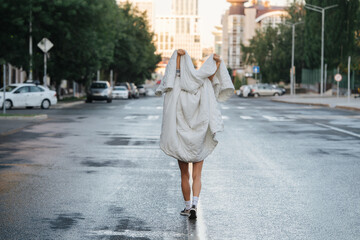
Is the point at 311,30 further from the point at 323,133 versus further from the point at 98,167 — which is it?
the point at 98,167

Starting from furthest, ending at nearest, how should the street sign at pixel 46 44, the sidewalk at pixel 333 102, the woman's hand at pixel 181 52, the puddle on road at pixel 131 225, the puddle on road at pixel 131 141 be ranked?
the sidewalk at pixel 333 102 < the street sign at pixel 46 44 < the puddle on road at pixel 131 141 < the woman's hand at pixel 181 52 < the puddle on road at pixel 131 225

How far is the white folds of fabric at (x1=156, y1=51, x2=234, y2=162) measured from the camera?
7.20 metres

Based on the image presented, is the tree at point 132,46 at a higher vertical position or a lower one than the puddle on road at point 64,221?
higher

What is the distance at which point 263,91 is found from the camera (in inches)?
3159

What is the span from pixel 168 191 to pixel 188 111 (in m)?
2.09

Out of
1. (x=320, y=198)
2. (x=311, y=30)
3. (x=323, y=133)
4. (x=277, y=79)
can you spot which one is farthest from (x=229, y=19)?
(x=320, y=198)

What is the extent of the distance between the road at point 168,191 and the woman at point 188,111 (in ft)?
2.28

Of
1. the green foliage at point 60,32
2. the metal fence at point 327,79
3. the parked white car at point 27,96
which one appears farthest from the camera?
the metal fence at point 327,79

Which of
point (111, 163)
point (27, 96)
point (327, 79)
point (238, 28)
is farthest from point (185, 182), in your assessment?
point (238, 28)

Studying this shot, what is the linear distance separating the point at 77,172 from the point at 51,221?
3.89 metres

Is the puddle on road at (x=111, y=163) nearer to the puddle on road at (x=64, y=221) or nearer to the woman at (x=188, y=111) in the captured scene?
the puddle on road at (x=64, y=221)

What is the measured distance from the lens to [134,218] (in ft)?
23.6

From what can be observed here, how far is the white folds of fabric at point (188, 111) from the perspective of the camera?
720 cm

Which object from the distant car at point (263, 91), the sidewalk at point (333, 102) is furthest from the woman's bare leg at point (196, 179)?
the distant car at point (263, 91)
